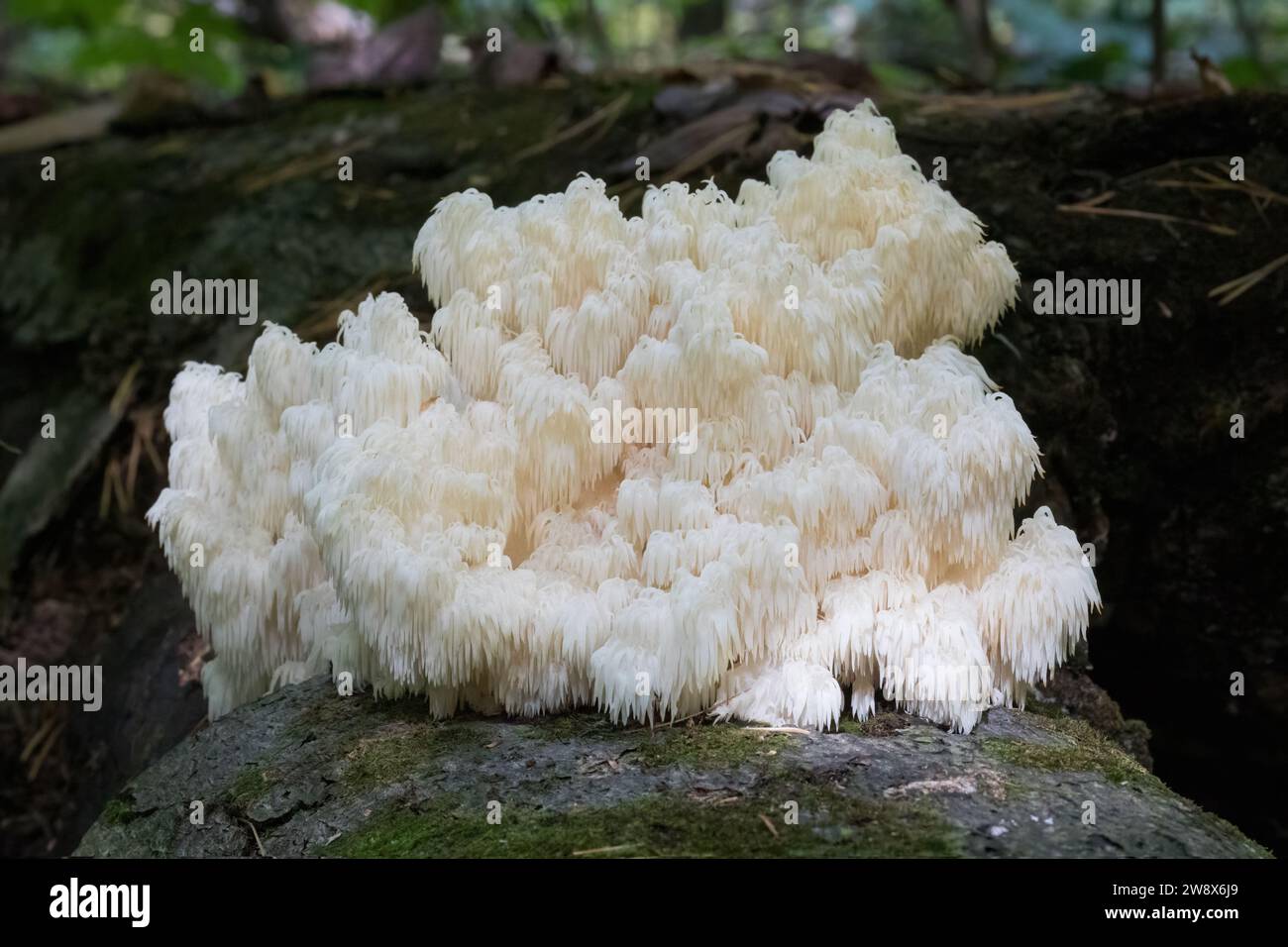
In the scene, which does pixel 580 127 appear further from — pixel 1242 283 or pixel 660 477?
pixel 1242 283

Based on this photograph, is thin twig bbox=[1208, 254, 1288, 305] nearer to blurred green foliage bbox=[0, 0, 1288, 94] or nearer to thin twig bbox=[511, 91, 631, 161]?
blurred green foliage bbox=[0, 0, 1288, 94]

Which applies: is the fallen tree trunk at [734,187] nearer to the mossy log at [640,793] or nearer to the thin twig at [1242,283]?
the thin twig at [1242,283]

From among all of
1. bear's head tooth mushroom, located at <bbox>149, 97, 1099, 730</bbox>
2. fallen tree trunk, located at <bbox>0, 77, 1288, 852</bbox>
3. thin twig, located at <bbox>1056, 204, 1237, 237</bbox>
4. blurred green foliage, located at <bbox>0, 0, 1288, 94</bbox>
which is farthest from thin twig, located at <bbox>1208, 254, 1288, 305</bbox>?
blurred green foliage, located at <bbox>0, 0, 1288, 94</bbox>

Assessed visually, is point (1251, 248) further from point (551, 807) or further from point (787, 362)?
point (551, 807)

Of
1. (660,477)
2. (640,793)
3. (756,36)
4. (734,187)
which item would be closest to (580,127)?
(734,187)

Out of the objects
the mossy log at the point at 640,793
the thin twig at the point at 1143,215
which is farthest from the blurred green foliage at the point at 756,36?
the mossy log at the point at 640,793
